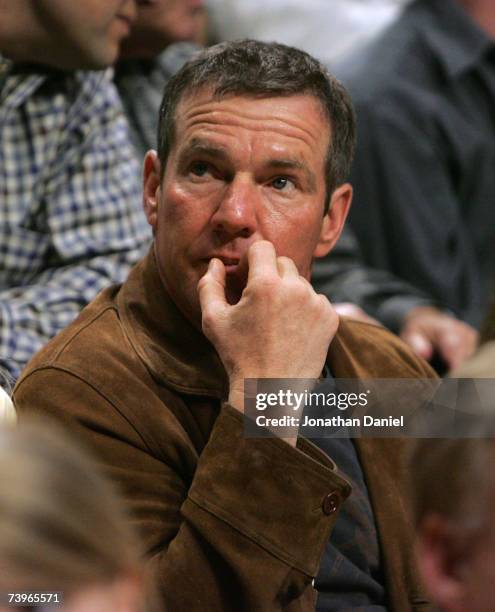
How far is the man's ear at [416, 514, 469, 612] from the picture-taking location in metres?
1.28

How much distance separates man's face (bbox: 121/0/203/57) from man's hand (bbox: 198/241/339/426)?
→ 1.39m

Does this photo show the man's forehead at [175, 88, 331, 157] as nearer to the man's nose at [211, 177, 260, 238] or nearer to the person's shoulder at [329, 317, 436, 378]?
the man's nose at [211, 177, 260, 238]

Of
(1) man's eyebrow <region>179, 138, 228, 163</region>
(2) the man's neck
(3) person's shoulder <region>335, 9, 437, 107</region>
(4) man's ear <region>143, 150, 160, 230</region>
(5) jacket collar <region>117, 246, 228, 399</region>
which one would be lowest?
(3) person's shoulder <region>335, 9, 437, 107</region>

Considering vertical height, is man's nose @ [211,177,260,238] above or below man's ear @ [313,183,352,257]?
above

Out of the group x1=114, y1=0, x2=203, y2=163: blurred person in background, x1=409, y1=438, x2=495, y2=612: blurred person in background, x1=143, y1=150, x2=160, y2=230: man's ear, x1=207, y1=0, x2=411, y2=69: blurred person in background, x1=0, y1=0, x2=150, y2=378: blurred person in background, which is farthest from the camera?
x1=207, y1=0, x2=411, y2=69: blurred person in background

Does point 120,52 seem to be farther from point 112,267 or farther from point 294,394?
point 294,394

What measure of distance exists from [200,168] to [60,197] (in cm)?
80

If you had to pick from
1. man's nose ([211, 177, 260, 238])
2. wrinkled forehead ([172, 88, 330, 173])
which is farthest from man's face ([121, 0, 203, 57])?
man's nose ([211, 177, 260, 238])

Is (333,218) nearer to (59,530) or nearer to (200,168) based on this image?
(200,168)

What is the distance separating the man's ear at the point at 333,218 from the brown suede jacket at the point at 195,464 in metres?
0.16

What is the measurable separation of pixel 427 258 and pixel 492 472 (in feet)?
7.60

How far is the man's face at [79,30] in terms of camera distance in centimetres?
259

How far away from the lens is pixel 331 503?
1743 mm

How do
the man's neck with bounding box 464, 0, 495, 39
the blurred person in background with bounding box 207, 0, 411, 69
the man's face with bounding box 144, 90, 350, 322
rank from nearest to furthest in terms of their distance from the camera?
1. the man's face with bounding box 144, 90, 350, 322
2. the man's neck with bounding box 464, 0, 495, 39
3. the blurred person in background with bounding box 207, 0, 411, 69
